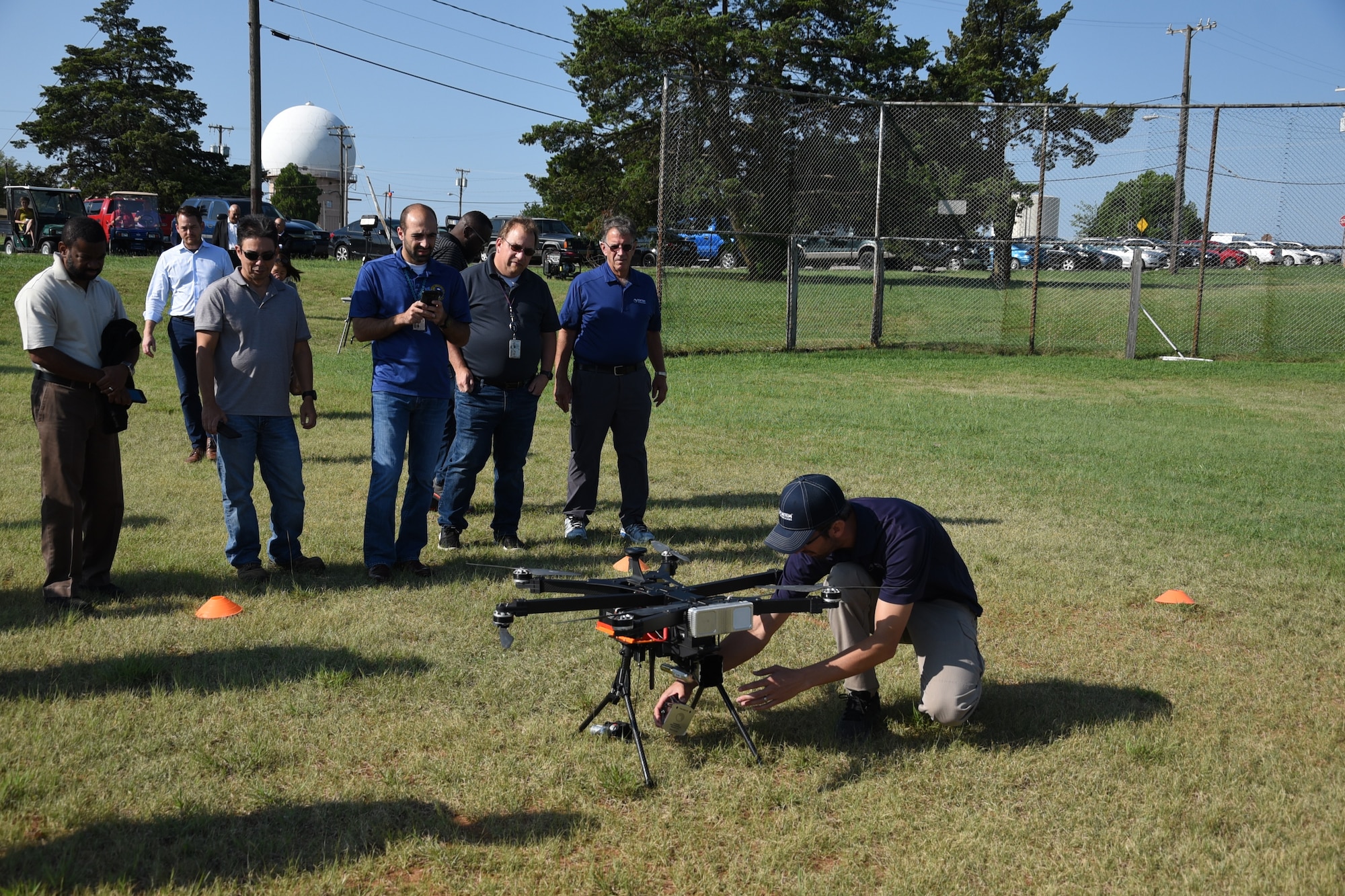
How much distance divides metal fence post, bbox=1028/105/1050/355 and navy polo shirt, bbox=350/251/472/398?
13.9 m

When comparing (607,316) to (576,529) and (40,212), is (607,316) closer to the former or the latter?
(576,529)

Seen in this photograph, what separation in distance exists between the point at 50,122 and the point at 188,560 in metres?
56.8

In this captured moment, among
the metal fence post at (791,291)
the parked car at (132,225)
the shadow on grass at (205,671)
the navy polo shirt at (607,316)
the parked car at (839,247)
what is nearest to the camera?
the shadow on grass at (205,671)

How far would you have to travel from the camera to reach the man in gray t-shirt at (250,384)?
6.01m

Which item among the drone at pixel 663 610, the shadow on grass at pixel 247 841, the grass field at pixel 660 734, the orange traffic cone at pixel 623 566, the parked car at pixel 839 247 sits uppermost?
the parked car at pixel 839 247

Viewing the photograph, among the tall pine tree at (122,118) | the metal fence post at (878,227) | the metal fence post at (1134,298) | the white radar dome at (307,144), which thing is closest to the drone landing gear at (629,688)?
the metal fence post at (878,227)

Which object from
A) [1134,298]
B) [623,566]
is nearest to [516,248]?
[623,566]

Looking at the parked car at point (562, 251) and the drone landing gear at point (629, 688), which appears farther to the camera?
the parked car at point (562, 251)

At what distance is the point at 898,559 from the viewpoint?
411 cm

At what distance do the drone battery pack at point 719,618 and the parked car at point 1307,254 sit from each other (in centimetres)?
1683

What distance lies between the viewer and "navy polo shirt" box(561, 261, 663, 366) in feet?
23.9

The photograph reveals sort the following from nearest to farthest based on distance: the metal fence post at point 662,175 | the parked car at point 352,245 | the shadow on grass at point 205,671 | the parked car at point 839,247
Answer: the shadow on grass at point 205,671 < the metal fence post at point 662,175 < the parked car at point 839,247 < the parked car at point 352,245

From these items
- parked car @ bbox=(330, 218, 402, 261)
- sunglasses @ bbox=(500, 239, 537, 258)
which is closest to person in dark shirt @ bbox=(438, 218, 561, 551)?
sunglasses @ bbox=(500, 239, 537, 258)

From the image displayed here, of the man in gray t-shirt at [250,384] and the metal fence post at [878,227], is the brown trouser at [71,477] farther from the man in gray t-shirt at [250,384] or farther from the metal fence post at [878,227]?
the metal fence post at [878,227]
